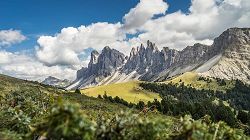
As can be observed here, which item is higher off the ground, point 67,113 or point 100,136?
point 67,113

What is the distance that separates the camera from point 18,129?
2167cm

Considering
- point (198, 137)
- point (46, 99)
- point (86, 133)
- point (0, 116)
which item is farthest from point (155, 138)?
point (46, 99)

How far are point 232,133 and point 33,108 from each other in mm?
15612

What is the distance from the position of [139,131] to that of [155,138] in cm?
89

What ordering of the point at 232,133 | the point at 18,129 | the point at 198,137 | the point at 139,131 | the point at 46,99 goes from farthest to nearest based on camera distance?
1. the point at 46,99
2. the point at 18,129
3. the point at 232,133
4. the point at 139,131
5. the point at 198,137

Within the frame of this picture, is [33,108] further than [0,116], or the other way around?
[33,108]

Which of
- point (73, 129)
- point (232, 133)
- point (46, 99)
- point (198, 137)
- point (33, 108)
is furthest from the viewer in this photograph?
point (46, 99)

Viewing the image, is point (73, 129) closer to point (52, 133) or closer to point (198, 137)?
point (52, 133)

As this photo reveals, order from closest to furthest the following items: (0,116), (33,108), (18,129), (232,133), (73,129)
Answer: (73,129), (232,133), (18,129), (0,116), (33,108)

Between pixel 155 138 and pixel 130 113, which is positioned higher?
pixel 130 113

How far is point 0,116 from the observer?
2712 centimetres

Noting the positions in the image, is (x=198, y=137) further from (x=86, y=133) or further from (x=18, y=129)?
(x=18, y=129)

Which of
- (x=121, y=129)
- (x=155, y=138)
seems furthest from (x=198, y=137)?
(x=121, y=129)

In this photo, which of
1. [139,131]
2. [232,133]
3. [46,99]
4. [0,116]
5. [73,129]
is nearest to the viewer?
[73,129]
